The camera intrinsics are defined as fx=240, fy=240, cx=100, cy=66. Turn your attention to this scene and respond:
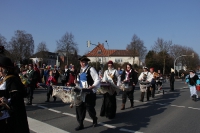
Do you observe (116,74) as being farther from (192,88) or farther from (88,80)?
(192,88)

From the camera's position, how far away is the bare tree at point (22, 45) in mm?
62559

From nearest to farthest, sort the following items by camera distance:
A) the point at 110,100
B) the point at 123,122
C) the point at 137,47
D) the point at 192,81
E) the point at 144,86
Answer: the point at 123,122 → the point at 110,100 → the point at 144,86 → the point at 192,81 → the point at 137,47

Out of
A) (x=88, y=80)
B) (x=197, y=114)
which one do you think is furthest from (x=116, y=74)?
(x=197, y=114)

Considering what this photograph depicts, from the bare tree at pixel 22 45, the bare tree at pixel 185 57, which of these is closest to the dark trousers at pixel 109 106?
the bare tree at pixel 22 45

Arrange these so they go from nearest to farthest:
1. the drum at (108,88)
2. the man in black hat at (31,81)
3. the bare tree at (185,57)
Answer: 1. the drum at (108,88)
2. the man in black hat at (31,81)
3. the bare tree at (185,57)

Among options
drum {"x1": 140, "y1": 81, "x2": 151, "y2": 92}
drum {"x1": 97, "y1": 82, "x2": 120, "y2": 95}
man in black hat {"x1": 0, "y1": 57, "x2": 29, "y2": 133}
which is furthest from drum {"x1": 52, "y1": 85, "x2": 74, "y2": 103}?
drum {"x1": 140, "y1": 81, "x2": 151, "y2": 92}

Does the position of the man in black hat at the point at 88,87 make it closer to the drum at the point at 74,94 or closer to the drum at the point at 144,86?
the drum at the point at 74,94

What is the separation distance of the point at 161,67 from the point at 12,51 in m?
39.4

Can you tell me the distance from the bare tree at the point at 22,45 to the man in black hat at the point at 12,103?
59283 millimetres

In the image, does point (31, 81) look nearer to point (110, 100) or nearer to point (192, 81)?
point (110, 100)

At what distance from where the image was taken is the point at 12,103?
3.87 metres

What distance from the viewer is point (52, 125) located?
7.09 metres

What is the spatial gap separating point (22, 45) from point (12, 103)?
2583 inches

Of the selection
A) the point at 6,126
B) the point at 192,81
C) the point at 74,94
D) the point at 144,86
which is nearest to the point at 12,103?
the point at 6,126
